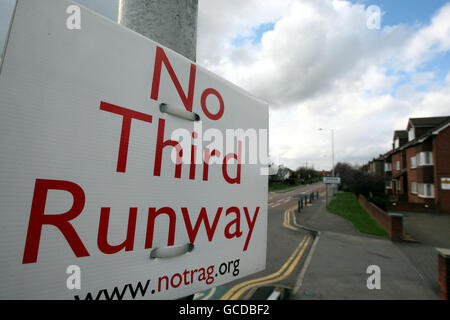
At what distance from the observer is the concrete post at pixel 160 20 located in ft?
3.39

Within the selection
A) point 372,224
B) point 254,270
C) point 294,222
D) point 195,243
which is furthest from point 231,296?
point 372,224

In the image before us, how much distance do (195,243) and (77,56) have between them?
0.79 metres

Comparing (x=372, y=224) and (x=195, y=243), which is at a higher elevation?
(x=195, y=243)

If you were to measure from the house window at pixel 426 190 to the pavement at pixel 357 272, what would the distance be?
14.1 metres

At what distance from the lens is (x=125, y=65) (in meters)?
0.78

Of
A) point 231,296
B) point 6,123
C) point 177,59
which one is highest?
point 177,59

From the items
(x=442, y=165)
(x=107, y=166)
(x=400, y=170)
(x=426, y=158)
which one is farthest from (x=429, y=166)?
(x=107, y=166)

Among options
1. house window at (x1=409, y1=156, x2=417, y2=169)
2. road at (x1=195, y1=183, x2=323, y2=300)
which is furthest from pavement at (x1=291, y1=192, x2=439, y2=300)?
house window at (x1=409, y1=156, x2=417, y2=169)

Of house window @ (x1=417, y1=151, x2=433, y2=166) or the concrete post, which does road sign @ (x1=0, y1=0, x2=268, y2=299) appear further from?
house window @ (x1=417, y1=151, x2=433, y2=166)

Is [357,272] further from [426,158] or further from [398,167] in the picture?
[398,167]

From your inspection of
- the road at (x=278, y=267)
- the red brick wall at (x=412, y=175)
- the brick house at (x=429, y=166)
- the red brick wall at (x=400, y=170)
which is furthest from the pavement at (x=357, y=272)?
the red brick wall at (x=400, y=170)

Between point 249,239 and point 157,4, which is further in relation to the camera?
point 249,239

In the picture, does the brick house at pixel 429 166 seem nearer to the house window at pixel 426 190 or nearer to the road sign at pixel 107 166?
the house window at pixel 426 190
